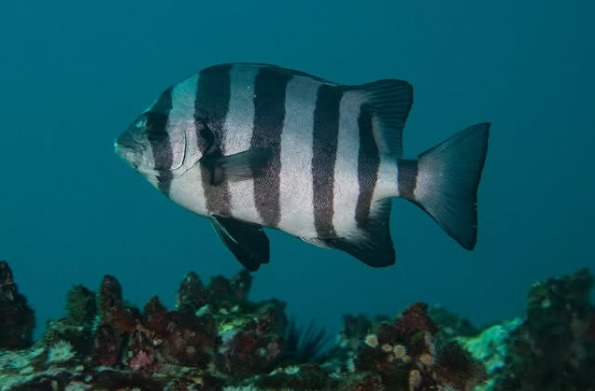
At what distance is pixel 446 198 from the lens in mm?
3334

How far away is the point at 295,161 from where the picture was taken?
3289 mm

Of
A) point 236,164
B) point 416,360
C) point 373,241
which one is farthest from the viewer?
point 373,241

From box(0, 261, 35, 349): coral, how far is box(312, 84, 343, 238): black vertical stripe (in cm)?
229

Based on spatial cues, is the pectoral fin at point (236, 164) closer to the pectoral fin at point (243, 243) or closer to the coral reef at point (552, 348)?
the pectoral fin at point (243, 243)

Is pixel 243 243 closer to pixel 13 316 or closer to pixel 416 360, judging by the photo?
→ pixel 416 360

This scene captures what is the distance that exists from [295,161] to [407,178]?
0.69 metres

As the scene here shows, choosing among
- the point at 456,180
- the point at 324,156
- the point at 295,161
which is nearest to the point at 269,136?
the point at 295,161

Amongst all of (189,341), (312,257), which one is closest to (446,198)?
(189,341)

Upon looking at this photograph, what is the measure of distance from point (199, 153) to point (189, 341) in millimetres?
1092

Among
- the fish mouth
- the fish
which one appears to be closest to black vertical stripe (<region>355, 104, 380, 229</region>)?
the fish

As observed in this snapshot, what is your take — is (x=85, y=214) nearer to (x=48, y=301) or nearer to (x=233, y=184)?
(x=48, y=301)

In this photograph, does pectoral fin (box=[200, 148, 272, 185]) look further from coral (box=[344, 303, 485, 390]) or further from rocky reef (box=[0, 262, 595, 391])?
coral (box=[344, 303, 485, 390])

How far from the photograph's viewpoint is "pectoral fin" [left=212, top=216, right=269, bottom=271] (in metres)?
3.45

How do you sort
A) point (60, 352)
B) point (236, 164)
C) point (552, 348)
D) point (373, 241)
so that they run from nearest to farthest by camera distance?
point (60, 352) → point (236, 164) → point (373, 241) → point (552, 348)
